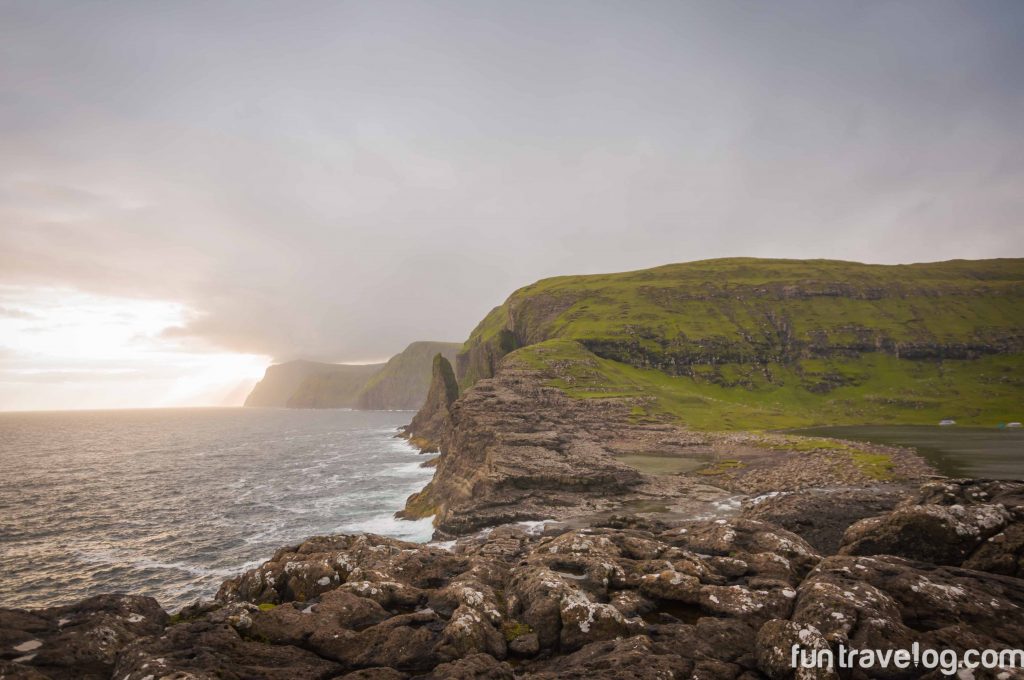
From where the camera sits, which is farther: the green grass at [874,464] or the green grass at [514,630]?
the green grass at [874,464]

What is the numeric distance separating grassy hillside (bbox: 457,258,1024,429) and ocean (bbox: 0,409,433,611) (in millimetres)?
58391

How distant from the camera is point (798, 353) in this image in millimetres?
166625

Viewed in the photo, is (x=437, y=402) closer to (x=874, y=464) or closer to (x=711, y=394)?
(x=711, y=394)

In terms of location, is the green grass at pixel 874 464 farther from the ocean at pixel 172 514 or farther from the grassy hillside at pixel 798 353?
the ocean at pixel 172 514

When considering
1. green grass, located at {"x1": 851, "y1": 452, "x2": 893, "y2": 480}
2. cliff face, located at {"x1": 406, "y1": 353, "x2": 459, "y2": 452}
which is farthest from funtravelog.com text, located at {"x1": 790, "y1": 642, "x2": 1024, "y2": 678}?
cliff face, located at {"x1": 406, "y1": 353, "x2": 459, "y2": 452}

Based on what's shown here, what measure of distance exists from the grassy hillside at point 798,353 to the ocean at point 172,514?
5839 centimetres

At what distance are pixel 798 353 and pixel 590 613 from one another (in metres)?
186

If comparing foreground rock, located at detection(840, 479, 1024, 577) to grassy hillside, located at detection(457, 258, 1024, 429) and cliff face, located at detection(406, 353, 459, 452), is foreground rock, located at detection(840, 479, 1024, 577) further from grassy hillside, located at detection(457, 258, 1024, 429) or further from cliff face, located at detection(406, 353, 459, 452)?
cliff face, located at detection(406, 353, 459, 452)

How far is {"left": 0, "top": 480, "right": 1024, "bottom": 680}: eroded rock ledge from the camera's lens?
37.4 ft

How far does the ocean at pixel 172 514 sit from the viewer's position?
43.0m

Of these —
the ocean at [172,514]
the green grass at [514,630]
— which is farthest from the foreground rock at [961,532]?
the ocean at [172,514]

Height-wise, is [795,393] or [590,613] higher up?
[590,613]

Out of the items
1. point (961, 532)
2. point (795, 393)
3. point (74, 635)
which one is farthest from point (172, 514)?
point (795, 393)

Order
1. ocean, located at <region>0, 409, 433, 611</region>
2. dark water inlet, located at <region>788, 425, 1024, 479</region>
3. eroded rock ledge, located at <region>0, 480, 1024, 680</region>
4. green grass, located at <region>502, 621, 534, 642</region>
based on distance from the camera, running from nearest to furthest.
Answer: eroded rock ledge, located at <region>0, 480, 1024, 680</region>
green grass, located at <region>502, 621, 534, 642</region>
ocean, located at <region>0, 409, 433, 611</region>
dark water inlet, located at <region>788, 425, 1024, 479</region>
